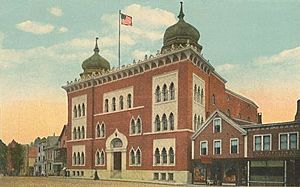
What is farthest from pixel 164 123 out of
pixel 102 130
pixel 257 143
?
pixel 257 143

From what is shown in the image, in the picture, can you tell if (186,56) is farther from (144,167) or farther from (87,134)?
(87,134)

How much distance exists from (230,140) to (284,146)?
3.74 metres

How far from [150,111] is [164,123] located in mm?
1304

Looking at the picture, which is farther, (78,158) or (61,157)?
(61,157)

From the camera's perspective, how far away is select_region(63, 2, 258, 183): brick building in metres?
25.5

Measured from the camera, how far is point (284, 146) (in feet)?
65.0

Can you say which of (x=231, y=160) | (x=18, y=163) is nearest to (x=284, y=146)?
(x=231, y=160)

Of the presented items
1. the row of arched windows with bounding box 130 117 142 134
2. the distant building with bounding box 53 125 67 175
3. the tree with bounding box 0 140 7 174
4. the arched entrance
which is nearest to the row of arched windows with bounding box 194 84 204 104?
the row of arched windows with bounding box 130 117 142 134

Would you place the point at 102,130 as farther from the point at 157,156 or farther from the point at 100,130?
the point at 157,156

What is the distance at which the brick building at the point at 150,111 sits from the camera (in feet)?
83.6

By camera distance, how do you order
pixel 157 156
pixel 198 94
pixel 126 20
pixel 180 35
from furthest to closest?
pixel 180 35, pixel 157 156, pixel 198 94, pixel 126 20

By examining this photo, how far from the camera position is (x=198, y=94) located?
26.3 metres

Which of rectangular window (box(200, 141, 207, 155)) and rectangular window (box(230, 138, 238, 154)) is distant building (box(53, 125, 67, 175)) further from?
rectangular window (box(230, 138, 238, 154))

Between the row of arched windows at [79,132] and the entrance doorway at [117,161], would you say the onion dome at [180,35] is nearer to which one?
the entrance doorway at [117,161]
